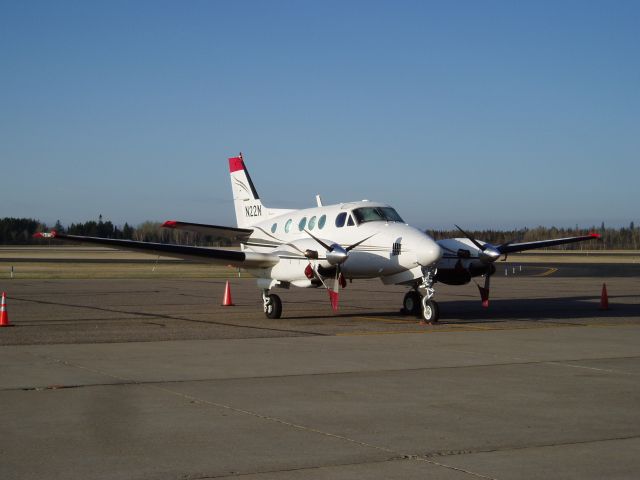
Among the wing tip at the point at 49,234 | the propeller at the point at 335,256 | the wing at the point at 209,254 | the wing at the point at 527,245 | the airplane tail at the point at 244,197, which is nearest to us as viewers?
the wing tip at the point at 49,234

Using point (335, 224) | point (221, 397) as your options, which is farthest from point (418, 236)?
point (221, 397)

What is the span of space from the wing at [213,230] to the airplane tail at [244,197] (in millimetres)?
1413

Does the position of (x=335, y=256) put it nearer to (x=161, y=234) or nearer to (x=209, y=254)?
(x=209, y=254)

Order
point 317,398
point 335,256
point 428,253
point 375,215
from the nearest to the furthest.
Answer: point 317,398
point 428,253
point 335,256
point 375,215

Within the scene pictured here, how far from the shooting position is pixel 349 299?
29.1 m

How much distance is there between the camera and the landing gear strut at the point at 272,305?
21.5 meters

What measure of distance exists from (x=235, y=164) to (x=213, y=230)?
4514 mm

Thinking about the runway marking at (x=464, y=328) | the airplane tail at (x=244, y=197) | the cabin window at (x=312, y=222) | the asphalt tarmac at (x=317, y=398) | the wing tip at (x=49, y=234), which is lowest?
the asphalt tarmac at (x=317, y=398)

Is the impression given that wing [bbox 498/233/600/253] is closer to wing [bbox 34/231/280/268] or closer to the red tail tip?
wing [bbox 34/231/280/268]

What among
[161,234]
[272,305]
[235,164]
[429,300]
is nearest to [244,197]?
[235,164]

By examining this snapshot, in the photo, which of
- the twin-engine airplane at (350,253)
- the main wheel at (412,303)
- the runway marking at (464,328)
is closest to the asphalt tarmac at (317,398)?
the runway marking at (464,328)

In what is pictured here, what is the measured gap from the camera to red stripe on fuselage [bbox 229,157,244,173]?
2773 centimetres

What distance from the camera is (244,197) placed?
27406 millimetres

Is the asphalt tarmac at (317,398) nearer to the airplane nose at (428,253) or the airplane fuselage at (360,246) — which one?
the airplane fuselage at (360,246)
